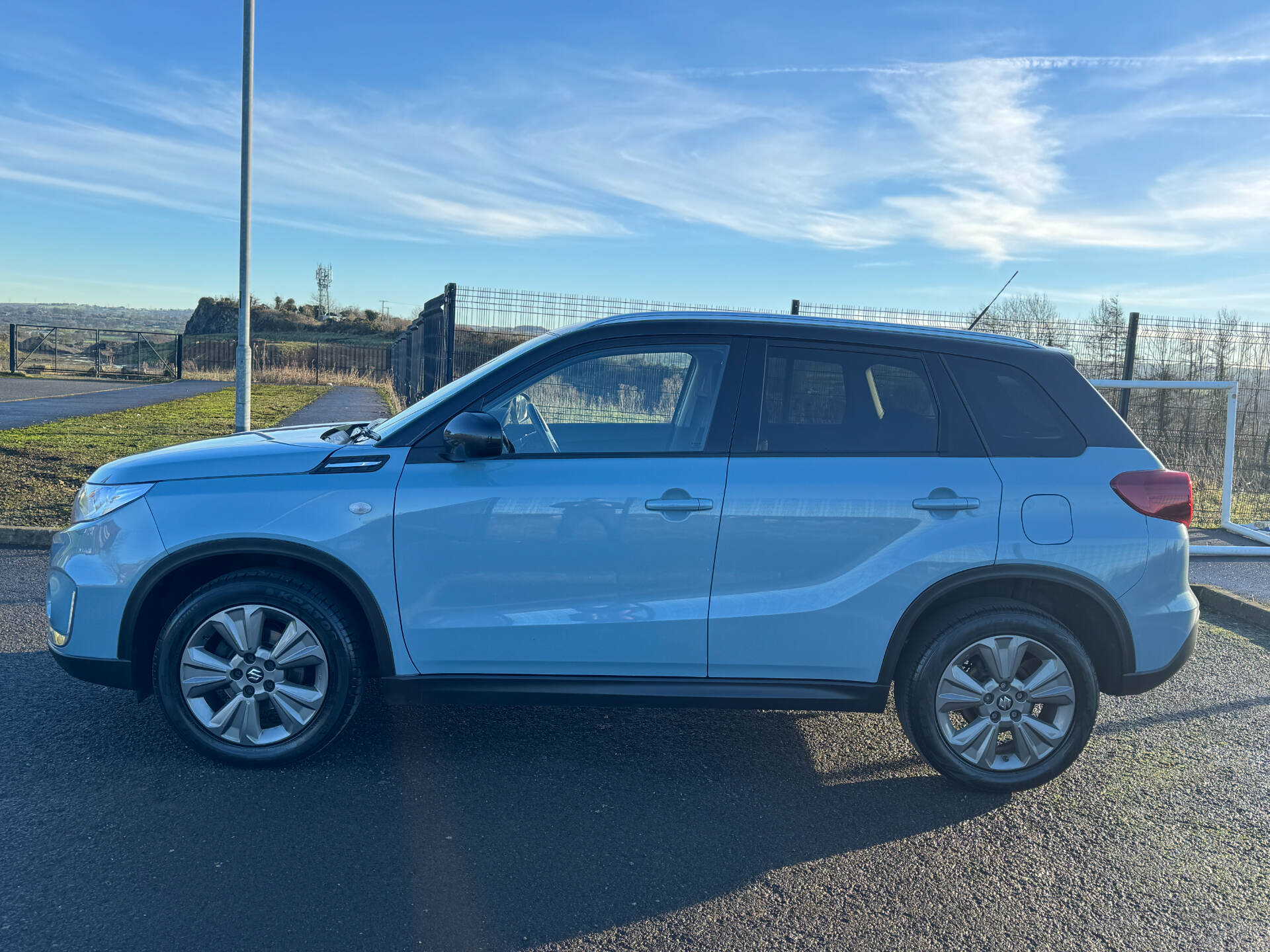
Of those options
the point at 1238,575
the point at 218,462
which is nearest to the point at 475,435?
the point at 218,462

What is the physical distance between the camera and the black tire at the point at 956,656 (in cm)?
383

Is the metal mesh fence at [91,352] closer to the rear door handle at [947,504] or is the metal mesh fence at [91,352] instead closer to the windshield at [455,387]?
the windshield at [455,387]

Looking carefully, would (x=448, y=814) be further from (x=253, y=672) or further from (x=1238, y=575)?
(x=1238, y=575)

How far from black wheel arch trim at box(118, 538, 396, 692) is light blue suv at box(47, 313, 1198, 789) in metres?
0.01

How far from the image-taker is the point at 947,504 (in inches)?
149

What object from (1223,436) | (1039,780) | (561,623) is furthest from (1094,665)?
(1223,436)

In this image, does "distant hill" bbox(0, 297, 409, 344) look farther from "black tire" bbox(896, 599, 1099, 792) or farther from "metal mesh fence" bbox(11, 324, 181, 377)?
"black tire" bbox(896, 599, 1099, 792)

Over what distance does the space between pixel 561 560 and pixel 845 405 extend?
1305 mm

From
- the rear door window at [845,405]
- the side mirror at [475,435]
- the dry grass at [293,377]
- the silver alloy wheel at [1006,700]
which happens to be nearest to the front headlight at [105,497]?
the side mirror at [475,435]

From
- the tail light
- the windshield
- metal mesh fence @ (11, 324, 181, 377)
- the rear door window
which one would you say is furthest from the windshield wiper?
metal mesh fence @ (11, 324, 181, 377)

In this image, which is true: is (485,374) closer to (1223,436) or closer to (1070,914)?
(1070,914)

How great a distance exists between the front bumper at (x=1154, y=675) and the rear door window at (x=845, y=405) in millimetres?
1231

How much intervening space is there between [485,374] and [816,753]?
218 centimetres

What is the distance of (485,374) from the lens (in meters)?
3.98
